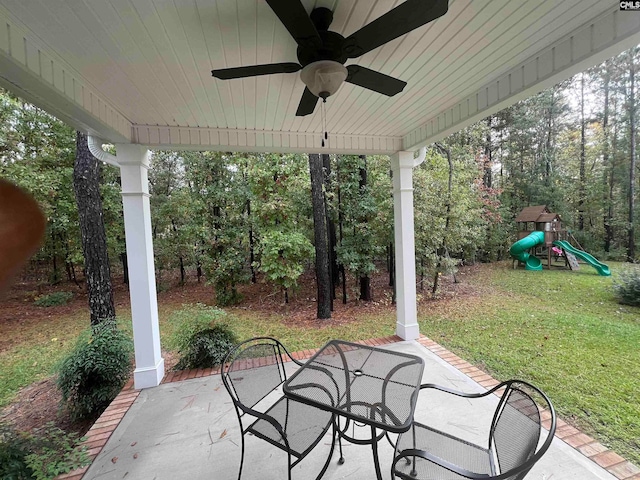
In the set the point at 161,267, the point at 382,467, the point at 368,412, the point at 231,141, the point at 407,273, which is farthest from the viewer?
the point at 161,267

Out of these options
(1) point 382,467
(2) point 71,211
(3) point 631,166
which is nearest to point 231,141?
(1) point 382,467

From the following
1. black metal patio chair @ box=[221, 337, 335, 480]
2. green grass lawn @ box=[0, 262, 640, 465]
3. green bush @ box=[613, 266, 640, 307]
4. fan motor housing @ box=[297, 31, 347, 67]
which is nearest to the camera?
fan motor housing @ box=[297, 31, 347, 67]

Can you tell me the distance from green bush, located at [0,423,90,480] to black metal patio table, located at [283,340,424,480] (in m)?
1.62

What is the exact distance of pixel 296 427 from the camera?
1890mm

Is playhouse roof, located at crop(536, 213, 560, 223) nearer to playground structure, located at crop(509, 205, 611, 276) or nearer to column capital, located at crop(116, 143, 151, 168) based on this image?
playground structure, located at crop(509, 205, 611, 276)

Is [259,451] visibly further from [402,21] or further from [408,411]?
[402,21]

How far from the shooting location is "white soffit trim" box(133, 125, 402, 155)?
10.1 feet

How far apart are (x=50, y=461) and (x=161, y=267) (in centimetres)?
740

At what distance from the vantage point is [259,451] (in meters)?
2.17

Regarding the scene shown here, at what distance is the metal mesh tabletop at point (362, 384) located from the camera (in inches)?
66.3

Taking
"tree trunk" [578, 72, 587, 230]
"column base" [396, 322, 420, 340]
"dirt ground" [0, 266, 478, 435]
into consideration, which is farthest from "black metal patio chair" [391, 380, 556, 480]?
"tree trunk" [578, 72, 587, 230]

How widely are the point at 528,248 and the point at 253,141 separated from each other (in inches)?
407

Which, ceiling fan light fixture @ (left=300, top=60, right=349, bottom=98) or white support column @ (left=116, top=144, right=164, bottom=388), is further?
white support column @ (left=116, top=144, right=164, bottom=388)

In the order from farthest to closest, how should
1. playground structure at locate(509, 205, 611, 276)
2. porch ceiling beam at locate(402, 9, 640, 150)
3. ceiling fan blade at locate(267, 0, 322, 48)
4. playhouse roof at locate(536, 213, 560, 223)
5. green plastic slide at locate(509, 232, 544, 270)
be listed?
playhouse roof at locate(536, 213, 560, 223), green plastic slide at locate(509, 232, 544, 270), playground structure at locate(509, 205, 611, 276), porch ceiling beam at locate(402, 9, 640, 150), ceiling fan blade at locate(267, 0, 322, 48)
